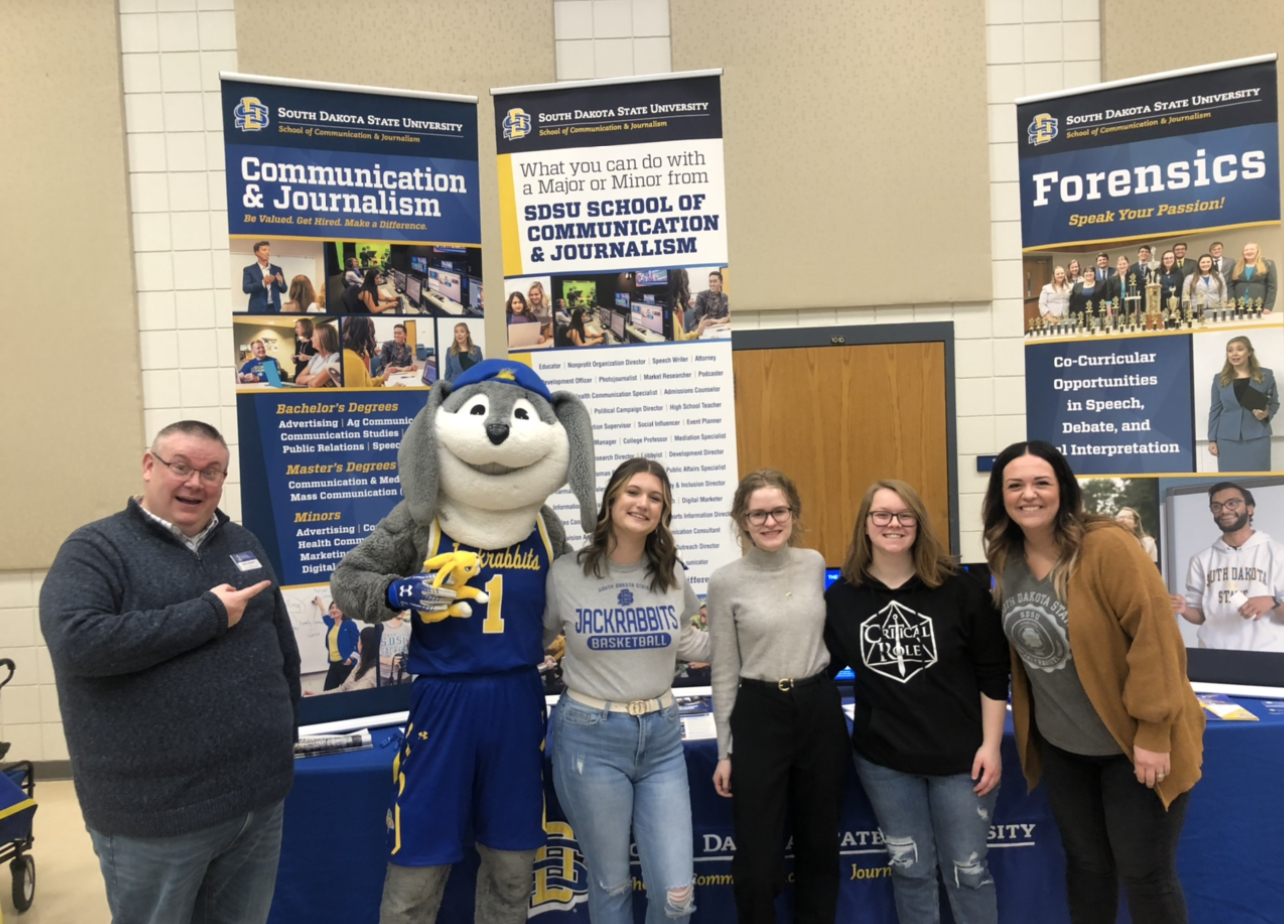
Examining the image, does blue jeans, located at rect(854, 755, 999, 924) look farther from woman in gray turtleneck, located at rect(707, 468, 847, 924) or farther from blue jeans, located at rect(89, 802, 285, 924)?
blue jeans, located at rect(89, 802, 285, 924)

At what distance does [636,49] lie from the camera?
4.04 metres

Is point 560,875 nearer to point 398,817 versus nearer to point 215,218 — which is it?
point 398,817

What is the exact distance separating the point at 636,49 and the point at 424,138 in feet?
6.20

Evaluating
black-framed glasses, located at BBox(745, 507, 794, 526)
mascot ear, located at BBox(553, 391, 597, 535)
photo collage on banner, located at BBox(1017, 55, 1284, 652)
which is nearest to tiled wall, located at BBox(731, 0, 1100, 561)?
photo collage on banner, located at BBox(1017, 55, 1284, 652)

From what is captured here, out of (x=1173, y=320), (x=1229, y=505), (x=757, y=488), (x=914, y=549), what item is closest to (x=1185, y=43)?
(x=1173, y=320)

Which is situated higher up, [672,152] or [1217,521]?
[672,152]

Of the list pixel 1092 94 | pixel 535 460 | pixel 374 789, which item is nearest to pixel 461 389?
pixel 535 460

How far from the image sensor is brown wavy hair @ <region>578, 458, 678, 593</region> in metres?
1.93

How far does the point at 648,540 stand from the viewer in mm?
2002

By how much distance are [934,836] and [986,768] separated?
234 millimetres

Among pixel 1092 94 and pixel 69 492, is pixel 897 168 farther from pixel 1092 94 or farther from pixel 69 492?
pixel 69 492

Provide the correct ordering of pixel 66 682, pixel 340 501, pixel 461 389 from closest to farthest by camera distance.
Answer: pixel 66 682
pixel 461 389
pixel 340 501

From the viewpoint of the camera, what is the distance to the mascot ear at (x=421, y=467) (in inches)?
76.2

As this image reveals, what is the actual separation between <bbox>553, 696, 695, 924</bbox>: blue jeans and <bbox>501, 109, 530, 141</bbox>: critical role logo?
192 cm
